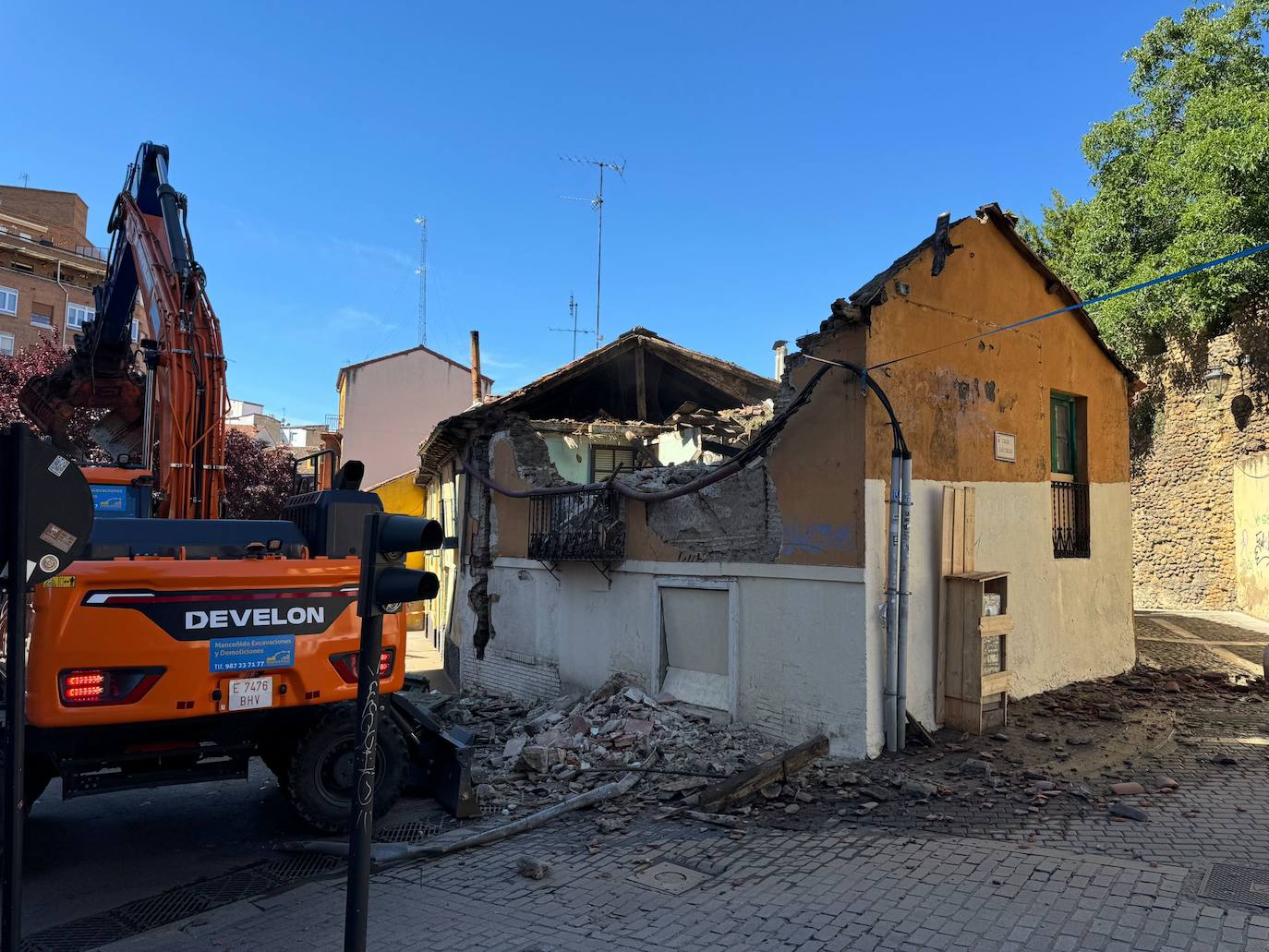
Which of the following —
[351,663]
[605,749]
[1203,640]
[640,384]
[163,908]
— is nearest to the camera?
[163,908]

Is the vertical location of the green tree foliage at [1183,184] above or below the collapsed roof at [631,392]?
above

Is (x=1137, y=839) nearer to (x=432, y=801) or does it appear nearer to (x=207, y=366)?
(x=432, y=801)

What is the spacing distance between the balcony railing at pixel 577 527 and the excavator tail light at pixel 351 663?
14.0 ft

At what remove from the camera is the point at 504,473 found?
504 inches

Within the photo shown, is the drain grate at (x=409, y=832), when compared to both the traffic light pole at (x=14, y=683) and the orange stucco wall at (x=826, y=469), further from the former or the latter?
the orange stucco wall at (x=826, y=469)

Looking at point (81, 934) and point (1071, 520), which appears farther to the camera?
point (1071, 520)

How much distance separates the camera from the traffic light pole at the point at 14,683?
3.13 meters

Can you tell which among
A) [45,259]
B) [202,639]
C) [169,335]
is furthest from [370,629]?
[45,259]

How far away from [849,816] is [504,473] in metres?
7.98

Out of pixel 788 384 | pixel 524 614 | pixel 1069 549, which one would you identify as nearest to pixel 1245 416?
pixel 1069 549

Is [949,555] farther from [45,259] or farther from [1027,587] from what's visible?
[45,259]

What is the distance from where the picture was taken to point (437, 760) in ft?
22.6

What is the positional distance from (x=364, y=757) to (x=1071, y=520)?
30.2 ft

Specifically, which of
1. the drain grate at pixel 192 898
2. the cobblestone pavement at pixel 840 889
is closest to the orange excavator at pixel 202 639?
the drain grate at pixel 192 898
